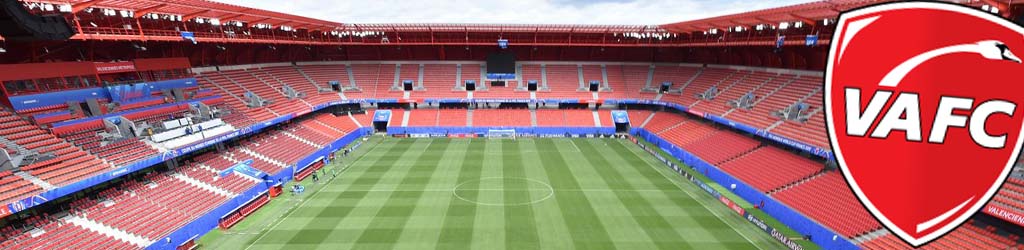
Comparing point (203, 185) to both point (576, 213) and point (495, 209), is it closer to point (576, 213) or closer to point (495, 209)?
point (495, 209)

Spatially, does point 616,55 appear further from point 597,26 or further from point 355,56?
point 355,56

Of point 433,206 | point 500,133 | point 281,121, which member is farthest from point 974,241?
point 281,121

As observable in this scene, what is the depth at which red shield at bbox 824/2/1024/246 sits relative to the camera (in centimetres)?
336

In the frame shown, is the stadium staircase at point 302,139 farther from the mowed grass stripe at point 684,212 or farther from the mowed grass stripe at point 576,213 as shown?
the mowed grass stripe at point 684,212

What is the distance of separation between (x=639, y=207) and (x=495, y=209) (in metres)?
7.74

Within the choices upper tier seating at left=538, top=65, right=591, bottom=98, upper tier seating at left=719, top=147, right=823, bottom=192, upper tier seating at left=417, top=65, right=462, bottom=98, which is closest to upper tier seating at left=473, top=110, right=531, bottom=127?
upper tier seating at left=417, top=65, right=462, bottom=98

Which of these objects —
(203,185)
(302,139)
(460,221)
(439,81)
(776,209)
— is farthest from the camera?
(439,81)

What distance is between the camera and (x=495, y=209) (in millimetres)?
21516

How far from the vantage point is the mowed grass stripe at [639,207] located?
1819 centimetres

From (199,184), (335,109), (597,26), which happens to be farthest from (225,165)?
(597,26)

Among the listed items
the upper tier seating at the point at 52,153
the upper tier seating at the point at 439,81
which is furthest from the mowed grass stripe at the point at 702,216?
the upper tier seating at the point at 52,153

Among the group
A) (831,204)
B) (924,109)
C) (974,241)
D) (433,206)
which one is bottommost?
(433,206)

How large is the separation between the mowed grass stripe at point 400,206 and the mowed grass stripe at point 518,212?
16.6ft

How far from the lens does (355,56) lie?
153 feet
